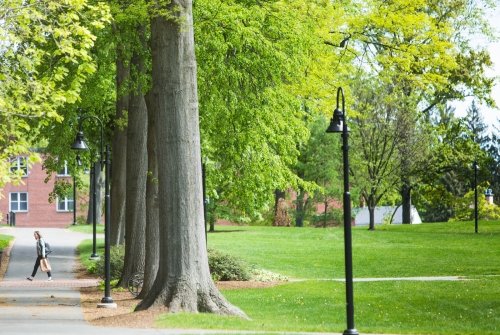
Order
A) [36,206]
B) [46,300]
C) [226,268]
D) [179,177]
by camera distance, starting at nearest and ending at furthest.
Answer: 1. [179,177]
2. [46,300]
3. [226,268]
4. [36,206]

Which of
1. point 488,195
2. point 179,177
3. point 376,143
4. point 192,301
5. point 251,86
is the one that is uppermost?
point 376,143

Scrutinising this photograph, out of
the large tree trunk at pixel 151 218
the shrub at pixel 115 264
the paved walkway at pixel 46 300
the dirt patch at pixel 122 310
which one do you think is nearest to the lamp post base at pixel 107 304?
the dirt patch at pixel 122 310

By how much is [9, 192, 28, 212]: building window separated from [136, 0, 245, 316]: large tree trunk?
228 feet

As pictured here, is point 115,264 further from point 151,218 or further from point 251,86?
point 251,86

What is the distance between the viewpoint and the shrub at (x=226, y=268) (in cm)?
3172

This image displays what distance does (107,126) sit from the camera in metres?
40.9

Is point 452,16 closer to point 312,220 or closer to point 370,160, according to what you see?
point 370,160

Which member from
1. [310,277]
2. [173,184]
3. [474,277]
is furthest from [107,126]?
[173,184]

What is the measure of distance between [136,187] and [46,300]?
4391 millimetres

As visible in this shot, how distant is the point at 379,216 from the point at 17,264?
55135mm

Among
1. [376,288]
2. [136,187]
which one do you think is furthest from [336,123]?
[136,187]

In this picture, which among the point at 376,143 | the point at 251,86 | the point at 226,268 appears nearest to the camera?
the point at 251,86

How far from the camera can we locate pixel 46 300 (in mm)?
26859

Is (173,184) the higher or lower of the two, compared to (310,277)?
higher
